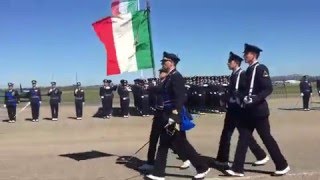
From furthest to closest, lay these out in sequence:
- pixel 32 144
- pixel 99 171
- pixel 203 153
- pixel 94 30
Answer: pixel 32 144 → pixel 94 30 → pixel 203 153 → pixel 99 171

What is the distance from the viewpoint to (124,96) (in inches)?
865

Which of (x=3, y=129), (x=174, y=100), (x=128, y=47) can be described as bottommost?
(x=3, y=129)

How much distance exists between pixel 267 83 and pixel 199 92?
1380cm

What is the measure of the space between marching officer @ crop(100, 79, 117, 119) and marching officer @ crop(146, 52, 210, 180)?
13746 millimetres

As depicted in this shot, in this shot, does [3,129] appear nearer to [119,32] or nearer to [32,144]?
[32,144]

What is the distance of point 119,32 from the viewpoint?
1167 cm

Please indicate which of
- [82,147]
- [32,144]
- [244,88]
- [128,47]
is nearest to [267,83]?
[244,88]

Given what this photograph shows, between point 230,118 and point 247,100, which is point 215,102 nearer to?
point 230,118

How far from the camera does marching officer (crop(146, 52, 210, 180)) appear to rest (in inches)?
296

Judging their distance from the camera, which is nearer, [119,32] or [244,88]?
[244,88]

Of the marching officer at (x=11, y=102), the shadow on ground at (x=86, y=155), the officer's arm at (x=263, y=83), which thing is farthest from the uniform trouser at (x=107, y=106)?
the officer's arm at (x=263, y=83)

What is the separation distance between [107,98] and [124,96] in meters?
0.74

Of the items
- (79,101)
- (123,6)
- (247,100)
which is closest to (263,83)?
(247,100)

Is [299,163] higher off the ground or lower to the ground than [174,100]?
lower
